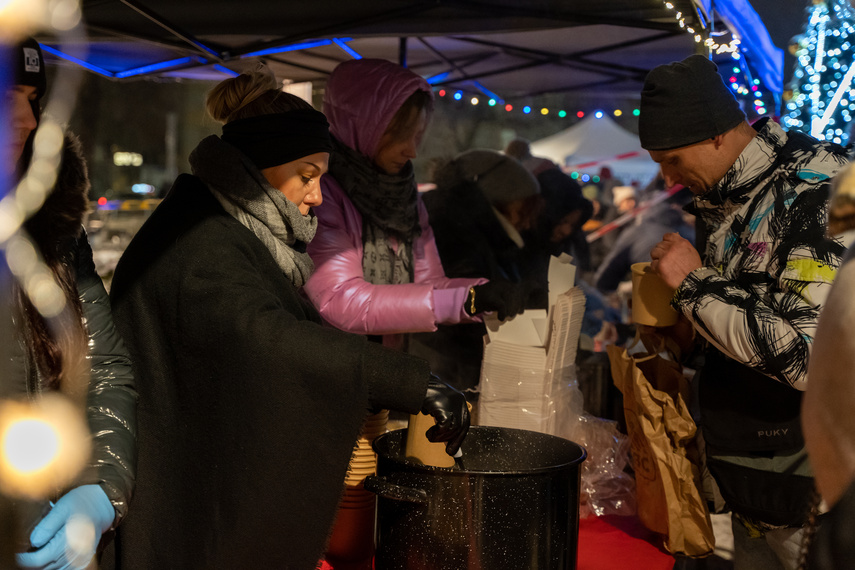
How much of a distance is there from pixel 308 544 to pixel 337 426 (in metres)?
0.25

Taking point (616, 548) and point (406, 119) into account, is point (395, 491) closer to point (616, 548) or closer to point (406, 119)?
point (616, 548)

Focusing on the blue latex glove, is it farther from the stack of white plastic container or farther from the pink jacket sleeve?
the stack of white plastic container

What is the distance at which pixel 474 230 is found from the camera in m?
3.63

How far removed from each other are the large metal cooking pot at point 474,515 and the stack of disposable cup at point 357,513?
37 centimetres

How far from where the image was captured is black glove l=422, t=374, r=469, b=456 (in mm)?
1493

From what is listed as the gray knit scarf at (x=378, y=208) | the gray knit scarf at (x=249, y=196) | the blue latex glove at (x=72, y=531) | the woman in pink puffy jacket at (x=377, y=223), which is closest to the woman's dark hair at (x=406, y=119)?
the woman in pink puffy jacket at (x=377, y=223)

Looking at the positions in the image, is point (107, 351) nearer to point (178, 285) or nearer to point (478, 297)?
point (178, 285)

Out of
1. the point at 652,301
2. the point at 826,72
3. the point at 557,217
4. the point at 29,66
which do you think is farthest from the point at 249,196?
the point at 557,217

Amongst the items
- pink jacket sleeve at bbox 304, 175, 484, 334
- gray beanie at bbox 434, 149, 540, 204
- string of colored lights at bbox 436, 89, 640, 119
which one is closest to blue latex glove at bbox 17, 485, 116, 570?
pink jacket sleeve at bbox 304, 175, 484, 334

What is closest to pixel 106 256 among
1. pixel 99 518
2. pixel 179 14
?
pixel 179 14

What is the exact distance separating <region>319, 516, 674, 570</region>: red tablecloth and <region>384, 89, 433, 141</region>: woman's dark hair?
4.41 feet

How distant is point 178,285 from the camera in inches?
60.4

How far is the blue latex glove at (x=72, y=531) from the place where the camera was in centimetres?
119

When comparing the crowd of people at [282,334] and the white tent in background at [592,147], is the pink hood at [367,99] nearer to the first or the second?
the crowd of people at [282,334]
